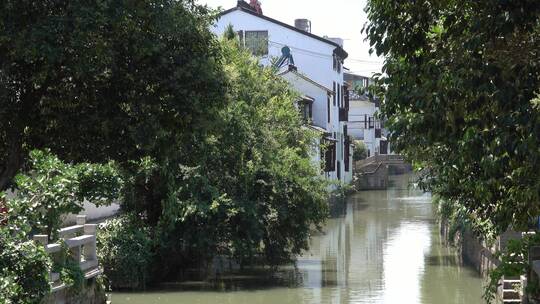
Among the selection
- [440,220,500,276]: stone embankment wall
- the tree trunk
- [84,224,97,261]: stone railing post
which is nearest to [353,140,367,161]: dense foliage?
[440,220,500,276]: stone embankment wall

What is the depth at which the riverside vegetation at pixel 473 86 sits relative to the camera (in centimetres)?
802

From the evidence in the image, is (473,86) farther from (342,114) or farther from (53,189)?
(342,114)

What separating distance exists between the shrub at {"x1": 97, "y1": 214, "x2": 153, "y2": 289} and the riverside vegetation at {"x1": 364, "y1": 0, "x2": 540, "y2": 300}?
1486 centimetres

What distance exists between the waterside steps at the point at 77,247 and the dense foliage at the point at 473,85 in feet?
22.7

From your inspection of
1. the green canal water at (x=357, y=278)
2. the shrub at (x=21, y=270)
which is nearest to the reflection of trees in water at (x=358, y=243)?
the green canal water at (x=357, y=278)

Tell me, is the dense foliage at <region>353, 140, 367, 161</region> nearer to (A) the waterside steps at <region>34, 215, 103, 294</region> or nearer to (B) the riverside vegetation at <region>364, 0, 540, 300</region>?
(A) the waterside steps at <region>34, 215, 103, 294</region>

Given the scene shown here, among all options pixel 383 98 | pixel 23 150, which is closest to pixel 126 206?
pixel 23 150

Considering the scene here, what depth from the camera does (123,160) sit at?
594 inches

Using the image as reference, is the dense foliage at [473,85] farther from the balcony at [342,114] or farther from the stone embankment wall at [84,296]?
the balcony at [342,114]

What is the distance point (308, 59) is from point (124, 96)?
144 ft

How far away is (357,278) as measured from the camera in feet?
93.4

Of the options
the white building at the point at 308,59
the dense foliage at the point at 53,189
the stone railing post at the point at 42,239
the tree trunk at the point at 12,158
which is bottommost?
the stone railing post at the point at 42,239

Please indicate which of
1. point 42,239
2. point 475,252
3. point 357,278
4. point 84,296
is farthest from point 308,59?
point 42,239

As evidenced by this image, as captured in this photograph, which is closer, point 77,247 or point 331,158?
point 77,247
